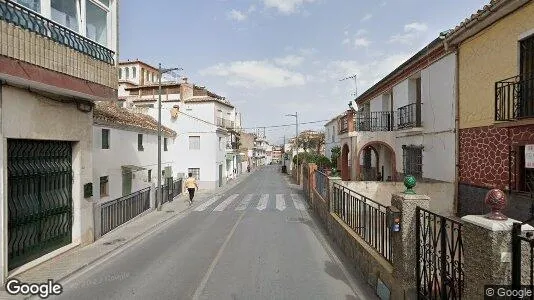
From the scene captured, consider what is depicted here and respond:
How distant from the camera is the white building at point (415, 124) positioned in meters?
11.7

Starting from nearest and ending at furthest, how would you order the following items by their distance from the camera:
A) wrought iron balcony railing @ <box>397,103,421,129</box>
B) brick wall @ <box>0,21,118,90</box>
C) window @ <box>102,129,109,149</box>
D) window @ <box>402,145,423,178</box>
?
brick wall @ <box>0,21,118,90</box>, window @ <box>402,145,423,178</box>, wrought iron balcony railing @ <box>397,103,421,129</box>, window @ <box>102,129,109,149</box>

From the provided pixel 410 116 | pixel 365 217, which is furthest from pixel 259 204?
pixel 365 217

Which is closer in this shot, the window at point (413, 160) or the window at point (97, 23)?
the window at point (97, 23)

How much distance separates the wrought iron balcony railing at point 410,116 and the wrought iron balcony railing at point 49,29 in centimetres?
1187

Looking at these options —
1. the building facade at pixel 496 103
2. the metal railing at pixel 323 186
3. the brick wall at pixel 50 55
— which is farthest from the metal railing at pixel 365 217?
the brick wall at pixel 50 55

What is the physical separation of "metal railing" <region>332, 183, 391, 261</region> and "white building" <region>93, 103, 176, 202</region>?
11241mm

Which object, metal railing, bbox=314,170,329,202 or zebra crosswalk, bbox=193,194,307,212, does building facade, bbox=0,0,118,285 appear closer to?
metal railing, bbox=314,170,329,202

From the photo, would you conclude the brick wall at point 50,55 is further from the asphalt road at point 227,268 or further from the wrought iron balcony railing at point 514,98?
the wrought iron balcony railing at point 514,98

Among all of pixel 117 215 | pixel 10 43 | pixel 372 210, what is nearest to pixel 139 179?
pixel 117 215

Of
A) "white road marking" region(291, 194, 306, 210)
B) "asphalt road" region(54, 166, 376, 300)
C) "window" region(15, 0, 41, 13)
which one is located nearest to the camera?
"asphalt road" region(54, 166, 376, 300)

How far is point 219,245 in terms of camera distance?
368 inches

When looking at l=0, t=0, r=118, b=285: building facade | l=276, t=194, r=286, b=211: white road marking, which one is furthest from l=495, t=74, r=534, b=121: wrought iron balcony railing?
l=0, t=0, r=118, b=285: building facade

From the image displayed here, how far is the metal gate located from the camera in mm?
7004

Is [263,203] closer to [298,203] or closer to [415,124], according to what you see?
[298,203]
